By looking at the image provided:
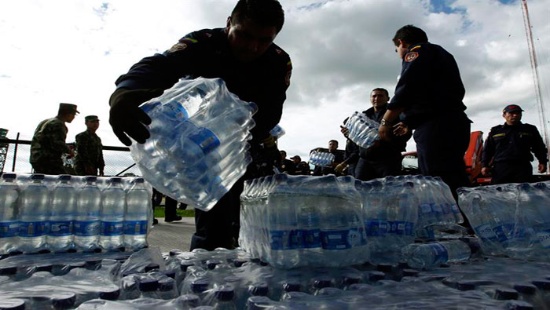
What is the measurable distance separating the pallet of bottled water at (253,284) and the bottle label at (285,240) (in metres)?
0.10

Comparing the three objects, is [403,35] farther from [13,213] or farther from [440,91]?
[13,213]

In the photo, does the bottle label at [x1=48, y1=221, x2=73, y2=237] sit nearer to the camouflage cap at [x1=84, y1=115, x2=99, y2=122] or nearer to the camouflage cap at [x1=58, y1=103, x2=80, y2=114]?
the camouflage cap at [x1=58, y1=103, x2=80, y2=114]

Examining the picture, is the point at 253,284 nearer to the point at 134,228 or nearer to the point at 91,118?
the point at 134,228

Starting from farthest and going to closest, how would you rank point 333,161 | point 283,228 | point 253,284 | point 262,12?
point 333,161, point 262,12, point 283,228, point 253,284

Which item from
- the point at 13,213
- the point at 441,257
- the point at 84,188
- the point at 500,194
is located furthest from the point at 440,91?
the point at 13,213

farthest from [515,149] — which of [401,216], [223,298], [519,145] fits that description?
[223,298]

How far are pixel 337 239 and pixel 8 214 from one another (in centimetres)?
221

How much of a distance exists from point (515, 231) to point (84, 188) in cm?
275

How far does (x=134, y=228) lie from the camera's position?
2596 mm

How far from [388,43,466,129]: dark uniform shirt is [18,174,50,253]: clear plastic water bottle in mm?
2896

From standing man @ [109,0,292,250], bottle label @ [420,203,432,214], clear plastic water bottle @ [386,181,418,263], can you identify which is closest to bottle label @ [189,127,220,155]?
standing man @ [109,0,292,250]

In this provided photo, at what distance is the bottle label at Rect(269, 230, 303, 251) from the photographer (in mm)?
1722

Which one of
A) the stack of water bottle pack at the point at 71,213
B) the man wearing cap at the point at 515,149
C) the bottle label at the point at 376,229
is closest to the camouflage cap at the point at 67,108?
the stack of water bottle pack at the point at 71,213

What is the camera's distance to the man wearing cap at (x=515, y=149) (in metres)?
6.47
